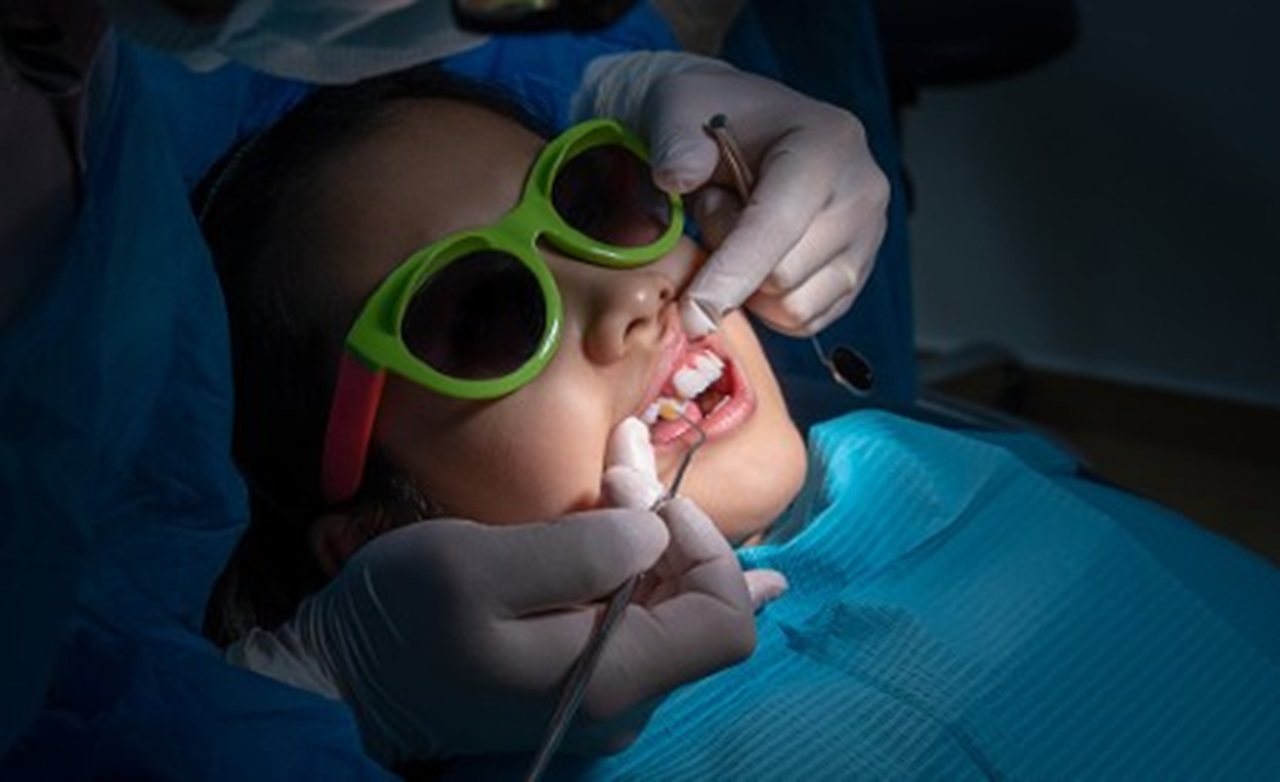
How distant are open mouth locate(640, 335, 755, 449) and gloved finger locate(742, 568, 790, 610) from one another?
78mm

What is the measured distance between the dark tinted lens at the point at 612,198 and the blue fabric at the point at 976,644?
0.64ft

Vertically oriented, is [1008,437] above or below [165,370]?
below

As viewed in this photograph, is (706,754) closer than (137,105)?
No

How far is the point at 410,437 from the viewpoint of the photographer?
0.94 m

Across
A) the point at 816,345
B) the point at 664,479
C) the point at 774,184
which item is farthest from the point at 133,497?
the point at 816,345

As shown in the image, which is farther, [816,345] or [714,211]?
[816,345]

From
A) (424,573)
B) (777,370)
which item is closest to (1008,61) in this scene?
(777,370)

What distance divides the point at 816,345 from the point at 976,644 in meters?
0.32

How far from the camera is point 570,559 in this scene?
829 millimetres

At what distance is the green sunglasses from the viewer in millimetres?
895

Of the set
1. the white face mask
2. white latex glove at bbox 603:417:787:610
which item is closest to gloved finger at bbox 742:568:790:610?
white latex glove at bbox 603:417:787:610

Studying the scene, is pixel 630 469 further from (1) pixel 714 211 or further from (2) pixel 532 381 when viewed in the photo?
(1) pixel 714 211

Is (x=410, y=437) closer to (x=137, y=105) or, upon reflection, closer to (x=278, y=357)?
(x=278, y=357)

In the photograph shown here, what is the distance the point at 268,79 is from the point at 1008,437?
20.8 inches
